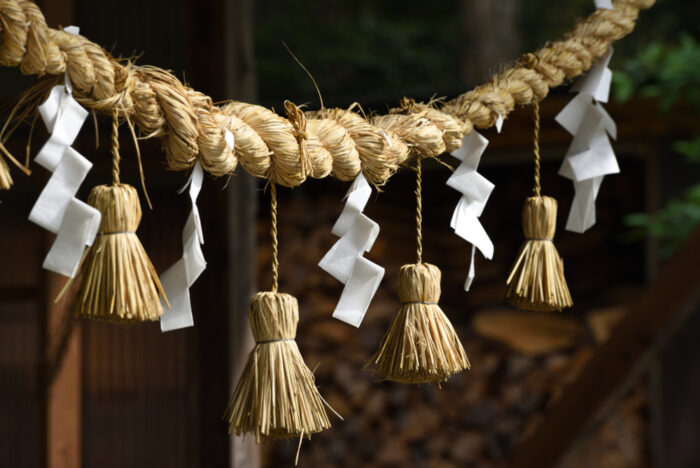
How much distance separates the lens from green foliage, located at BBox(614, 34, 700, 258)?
2.15 metres

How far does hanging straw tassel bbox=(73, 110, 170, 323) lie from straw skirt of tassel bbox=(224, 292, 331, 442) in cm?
11

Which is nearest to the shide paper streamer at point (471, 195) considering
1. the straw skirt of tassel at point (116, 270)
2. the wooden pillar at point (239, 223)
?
the straw skirt of tassel at point (116, 270)

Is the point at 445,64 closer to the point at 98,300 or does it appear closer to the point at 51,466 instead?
the point at 51,466

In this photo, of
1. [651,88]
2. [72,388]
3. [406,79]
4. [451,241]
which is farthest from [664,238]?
[406,79]

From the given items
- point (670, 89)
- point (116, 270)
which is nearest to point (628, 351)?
point (670, 89)

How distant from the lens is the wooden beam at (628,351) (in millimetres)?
1740

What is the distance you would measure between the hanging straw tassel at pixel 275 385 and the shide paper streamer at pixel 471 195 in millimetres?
262

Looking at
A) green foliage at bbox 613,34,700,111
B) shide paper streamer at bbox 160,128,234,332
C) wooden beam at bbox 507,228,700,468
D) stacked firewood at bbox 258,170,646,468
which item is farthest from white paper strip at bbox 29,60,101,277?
stacked firewood at bbox 258,170,646,468

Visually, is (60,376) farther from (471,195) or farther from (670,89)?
(670,89)

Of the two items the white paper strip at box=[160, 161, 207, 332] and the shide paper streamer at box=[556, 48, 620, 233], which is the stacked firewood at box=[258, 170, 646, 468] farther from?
the white paper strip at box=[160, 161, 207, 332]

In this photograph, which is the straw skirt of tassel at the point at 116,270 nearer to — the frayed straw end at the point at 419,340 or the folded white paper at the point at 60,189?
the folded white paper at the point at 60,189

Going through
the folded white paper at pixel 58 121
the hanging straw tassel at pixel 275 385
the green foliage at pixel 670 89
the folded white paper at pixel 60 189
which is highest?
the green foliage at pixel 670 89

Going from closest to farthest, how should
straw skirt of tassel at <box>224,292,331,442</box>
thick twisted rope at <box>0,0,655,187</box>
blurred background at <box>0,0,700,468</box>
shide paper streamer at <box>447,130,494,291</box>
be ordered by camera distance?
thick twisted rope at <box>0,0,655,187</box>
straw skirt of tassel at <box>224,292,331,442</box>
shide paper streamer at <box>447,130,494,291</box>
blurred background at <box>0,0,700,468</box>

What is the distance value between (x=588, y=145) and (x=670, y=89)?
1.33 meters
